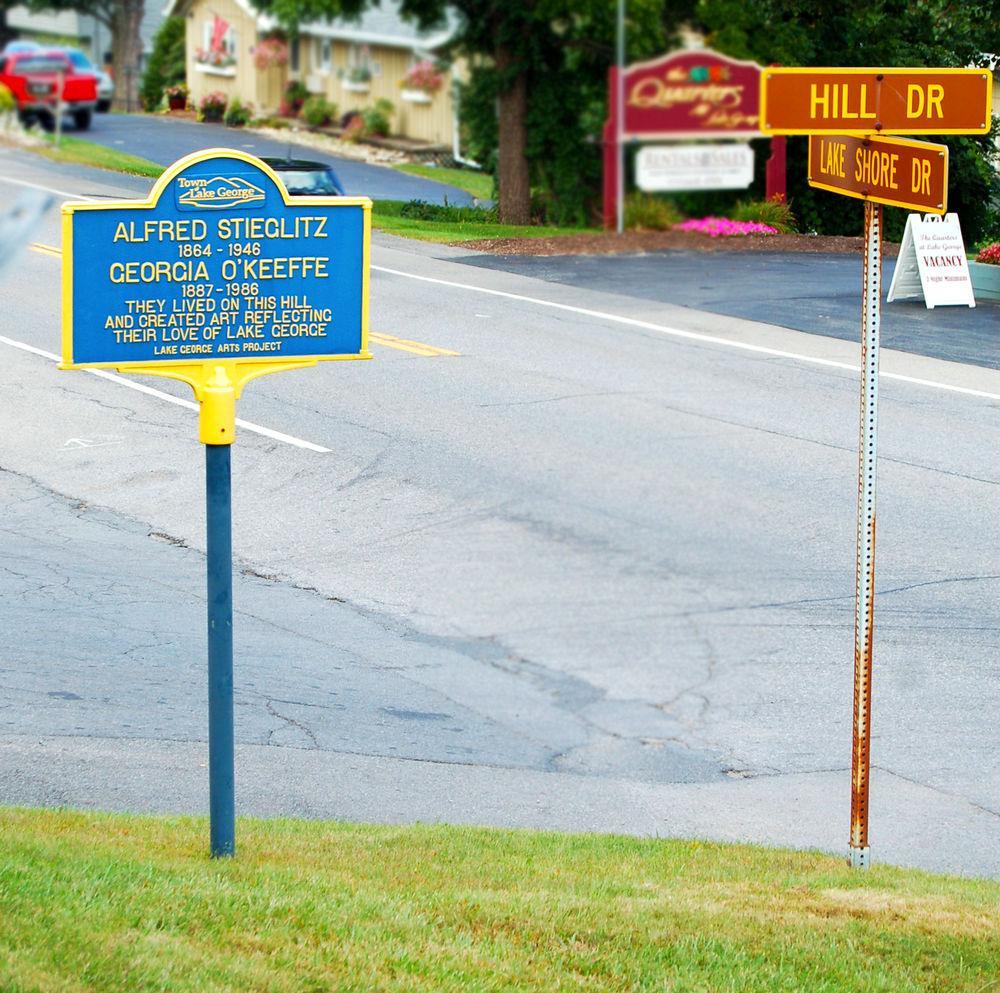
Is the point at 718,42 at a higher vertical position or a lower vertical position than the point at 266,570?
higher

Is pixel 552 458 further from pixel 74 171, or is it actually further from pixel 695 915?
pixel 74 171

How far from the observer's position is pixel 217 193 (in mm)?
5988

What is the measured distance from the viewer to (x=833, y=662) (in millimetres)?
10367

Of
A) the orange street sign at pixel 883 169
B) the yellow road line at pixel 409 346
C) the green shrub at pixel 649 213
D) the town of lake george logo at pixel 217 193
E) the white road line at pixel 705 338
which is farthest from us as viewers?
the yellow road line at pixel 409 346

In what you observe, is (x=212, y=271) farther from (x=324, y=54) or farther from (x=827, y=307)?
(x=827, y=307)

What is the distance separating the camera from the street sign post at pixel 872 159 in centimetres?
610

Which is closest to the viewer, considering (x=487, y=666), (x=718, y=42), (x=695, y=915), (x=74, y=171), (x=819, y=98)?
(x=718, y=42)

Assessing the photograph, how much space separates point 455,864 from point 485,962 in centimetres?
152

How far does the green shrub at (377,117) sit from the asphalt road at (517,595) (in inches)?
30.0

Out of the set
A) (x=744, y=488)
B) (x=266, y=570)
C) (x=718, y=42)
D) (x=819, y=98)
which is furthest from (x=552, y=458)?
(x=718, y=42)

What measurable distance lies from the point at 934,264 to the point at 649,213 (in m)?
20.4

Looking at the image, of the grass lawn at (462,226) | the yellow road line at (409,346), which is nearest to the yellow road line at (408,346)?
the yellow road line at (409,346)

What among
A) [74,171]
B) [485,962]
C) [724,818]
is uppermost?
[74,171]

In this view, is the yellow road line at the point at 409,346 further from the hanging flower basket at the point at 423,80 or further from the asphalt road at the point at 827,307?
the hanging flower basket at the point at 423,80
